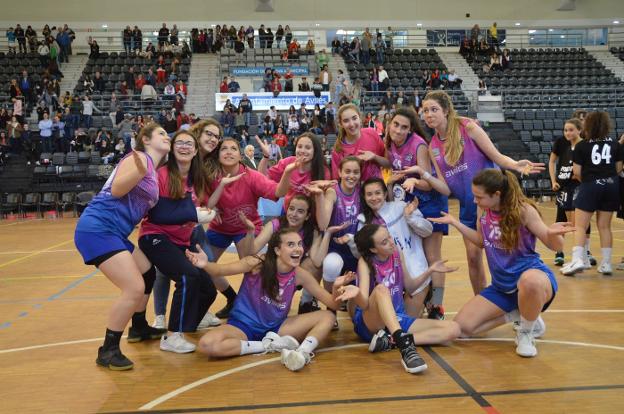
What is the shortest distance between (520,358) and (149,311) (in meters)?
3.35

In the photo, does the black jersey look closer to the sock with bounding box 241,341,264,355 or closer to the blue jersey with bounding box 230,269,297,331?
the blue jersey with bounding box 230,269,297,331

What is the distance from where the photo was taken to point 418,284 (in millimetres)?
4227

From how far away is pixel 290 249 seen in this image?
3969mm

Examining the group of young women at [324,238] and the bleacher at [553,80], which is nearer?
the group of young women at [324,238]

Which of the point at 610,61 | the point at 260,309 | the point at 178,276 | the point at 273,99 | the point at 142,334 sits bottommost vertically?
the point at 142,334

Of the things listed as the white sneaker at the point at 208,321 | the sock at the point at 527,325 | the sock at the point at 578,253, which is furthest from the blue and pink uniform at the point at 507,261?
the sock at the point at 578,253

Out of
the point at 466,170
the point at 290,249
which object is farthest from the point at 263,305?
the point at 466,170

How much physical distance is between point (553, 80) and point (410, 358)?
76.4 feet

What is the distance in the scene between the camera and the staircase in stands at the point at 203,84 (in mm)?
21469

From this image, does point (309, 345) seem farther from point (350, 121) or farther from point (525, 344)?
point (350, 121)

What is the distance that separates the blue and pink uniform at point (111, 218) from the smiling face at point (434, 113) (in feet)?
7.28

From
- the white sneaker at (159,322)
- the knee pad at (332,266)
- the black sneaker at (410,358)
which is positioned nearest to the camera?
the black sneaker at (410,358)

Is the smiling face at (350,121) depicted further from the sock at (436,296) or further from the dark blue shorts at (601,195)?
the dark blue shorts at (601,195)

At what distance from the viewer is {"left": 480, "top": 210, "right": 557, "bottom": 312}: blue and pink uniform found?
3918 mm
